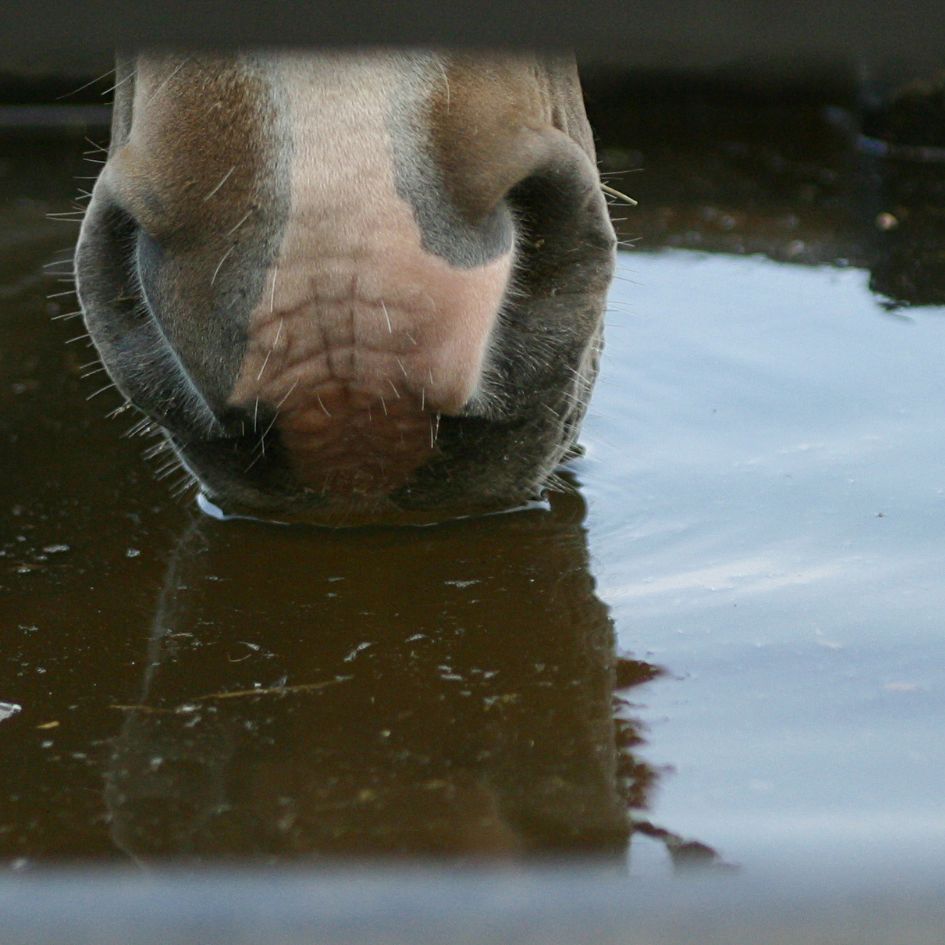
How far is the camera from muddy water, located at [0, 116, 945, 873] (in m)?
1.09

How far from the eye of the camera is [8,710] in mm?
1351

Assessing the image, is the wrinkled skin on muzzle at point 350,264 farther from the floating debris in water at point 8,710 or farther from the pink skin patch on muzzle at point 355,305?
the floating debris in water at point 8,710

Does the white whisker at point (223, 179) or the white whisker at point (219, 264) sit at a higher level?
the white whisker at point (223, 179)

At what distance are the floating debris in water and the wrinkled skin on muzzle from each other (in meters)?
0.35

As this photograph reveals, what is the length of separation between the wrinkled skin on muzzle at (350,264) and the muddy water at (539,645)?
0.18m

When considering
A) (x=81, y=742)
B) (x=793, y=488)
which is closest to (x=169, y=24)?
(x=81, y=742)

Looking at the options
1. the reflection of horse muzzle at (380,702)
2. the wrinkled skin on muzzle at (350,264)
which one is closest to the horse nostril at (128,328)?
the wrinkled skin on muzzle at (350,264)

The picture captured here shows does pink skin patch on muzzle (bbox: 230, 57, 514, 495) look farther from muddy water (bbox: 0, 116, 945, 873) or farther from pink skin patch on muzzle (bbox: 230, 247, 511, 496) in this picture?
muddy water (bbox: 0, 116, 945, 873)

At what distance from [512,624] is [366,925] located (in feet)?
3.64

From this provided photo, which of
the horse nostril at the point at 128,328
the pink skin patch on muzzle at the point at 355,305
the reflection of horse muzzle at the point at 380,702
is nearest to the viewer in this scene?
the reflection of horse muzzle at the point at 380,702

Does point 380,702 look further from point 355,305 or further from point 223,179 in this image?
point 223,179

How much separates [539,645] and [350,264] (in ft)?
1.39

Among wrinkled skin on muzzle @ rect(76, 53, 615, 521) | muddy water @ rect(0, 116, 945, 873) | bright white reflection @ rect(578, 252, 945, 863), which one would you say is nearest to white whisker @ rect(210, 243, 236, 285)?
wrinkled skin on muzzle @ rect(76, 53, 615, 521)

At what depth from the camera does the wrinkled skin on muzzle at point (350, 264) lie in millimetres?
1302
